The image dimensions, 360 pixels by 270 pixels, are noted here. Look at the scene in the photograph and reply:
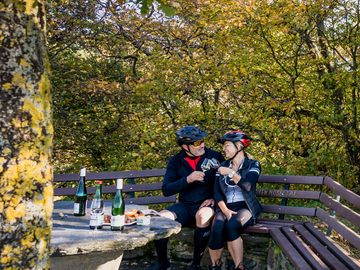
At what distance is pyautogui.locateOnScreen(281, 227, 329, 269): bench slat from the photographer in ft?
12.3

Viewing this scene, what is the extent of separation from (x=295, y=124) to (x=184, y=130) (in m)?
2.97

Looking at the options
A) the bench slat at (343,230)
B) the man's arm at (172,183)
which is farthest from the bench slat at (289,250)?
the man's arm at (172,183)

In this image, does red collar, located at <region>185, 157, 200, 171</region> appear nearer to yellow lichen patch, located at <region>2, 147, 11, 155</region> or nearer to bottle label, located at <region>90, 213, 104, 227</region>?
bottle label, located at <region>90, 213, 104, 227</region>

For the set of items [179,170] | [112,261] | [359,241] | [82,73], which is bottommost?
[112,261]

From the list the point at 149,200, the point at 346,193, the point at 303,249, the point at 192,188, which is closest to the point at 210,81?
the point at 149,200

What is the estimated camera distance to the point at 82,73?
28.4ft

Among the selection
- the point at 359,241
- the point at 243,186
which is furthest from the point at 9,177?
the point at 243,186

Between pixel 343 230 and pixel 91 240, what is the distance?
219 centimetres

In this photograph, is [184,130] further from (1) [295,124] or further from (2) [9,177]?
(2) [9,177]

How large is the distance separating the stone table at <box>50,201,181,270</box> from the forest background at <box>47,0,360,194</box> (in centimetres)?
370

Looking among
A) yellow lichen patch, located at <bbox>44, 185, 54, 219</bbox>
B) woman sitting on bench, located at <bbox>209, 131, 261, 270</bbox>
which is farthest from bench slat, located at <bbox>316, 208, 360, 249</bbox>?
yellow lichen patch, located at <bbox>44, 185, 54, 219</bbox>

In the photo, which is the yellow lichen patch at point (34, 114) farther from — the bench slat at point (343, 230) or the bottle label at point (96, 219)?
the bench slat at point (343, 230)

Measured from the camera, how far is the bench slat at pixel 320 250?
3.73m

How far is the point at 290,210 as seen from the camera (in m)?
5.34
